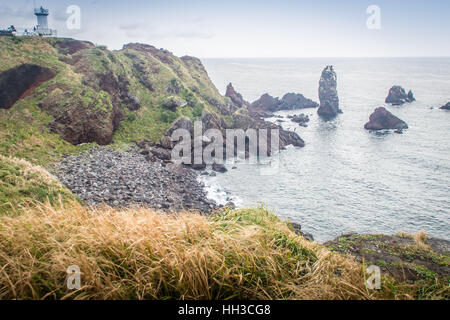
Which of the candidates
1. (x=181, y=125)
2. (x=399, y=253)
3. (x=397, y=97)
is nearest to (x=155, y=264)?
(x=399, y=253)

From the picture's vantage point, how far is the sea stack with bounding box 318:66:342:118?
65062mm

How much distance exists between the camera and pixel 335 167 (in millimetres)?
33094

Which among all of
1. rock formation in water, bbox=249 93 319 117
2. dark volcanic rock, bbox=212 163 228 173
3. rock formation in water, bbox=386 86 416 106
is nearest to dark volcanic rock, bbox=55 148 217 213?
dark volcanic rock, bbox=212 163 228 173

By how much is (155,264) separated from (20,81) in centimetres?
2913

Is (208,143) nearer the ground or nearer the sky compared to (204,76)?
nearer the ground

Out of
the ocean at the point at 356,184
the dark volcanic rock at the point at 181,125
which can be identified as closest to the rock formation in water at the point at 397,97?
the ocean at the point at 356,184

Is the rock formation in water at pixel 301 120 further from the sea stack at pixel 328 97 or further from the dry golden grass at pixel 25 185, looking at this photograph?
the dry golden grass at pixel 25 185

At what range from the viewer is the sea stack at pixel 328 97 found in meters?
65.1

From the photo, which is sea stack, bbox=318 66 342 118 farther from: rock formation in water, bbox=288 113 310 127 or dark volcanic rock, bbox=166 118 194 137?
dark volcanic rock, bbox=166 118 194 137

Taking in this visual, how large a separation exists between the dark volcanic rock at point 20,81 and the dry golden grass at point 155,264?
2503 centimetres

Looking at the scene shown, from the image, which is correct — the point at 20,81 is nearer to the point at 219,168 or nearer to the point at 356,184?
the point at 219,168
